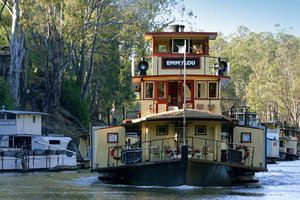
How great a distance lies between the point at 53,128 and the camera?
47969mm

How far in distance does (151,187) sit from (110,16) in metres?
30.8

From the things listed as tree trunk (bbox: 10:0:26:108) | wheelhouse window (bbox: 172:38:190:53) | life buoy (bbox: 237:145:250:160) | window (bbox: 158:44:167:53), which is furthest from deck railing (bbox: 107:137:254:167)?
tree trunk (bbox: 10:0:26:108)

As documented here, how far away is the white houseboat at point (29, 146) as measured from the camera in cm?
3616

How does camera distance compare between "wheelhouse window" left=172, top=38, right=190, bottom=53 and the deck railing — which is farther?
"wheelhouse window" left=172, top=38, right=190, bottom=53

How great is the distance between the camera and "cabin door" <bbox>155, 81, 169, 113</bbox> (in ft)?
82.6

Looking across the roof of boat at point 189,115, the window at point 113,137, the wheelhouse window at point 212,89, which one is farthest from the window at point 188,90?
the window at point 113,137

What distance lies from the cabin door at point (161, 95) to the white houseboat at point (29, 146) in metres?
13.5

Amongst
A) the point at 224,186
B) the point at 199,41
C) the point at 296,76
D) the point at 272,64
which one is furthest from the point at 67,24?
the point at 272,64

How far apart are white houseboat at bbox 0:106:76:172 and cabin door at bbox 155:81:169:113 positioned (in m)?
13.5

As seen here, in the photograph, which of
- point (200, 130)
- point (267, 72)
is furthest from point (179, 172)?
point (267, 72)

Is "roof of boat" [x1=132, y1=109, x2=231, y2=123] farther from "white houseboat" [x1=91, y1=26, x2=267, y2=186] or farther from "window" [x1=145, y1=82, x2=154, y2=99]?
"window" [x1=145, y1=82, x2=154, y2=99]

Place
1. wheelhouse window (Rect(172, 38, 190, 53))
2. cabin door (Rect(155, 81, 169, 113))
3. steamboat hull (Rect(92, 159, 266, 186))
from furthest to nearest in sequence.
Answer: wheelhouse window (Rect(172, 38, 190, 53))
cabin door (Rect(155, 81, 169, 113))
steamboat hull (Rect(92, 159, 266, 186))

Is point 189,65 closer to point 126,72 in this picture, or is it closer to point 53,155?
point 53,155

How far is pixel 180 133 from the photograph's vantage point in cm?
2397
